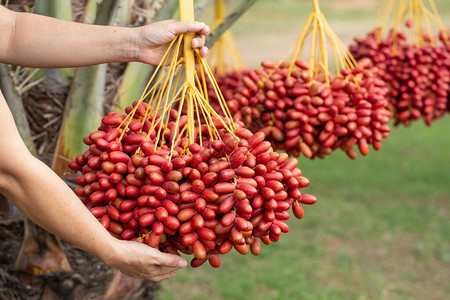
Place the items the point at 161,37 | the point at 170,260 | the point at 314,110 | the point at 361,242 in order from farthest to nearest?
1. the point at 361,242
2. the point at 314,110
3. the point at 161,37
4. the point at 170,260

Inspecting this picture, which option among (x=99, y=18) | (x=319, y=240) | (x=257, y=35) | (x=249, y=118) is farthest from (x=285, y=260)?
(x=257, y=35)

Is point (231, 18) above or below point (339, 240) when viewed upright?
above

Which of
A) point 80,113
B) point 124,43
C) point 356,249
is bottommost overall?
point 356,249

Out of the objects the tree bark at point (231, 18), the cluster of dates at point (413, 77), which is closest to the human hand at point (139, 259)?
the tree bark at point (231, 18)

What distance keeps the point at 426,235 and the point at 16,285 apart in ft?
13.5

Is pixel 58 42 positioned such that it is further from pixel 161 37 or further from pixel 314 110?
pixel 314 110

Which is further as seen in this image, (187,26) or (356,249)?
(356,249)

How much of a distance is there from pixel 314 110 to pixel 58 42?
86 centimetres

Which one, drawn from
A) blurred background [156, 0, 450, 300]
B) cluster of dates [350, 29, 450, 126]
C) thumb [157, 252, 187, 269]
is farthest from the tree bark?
blurred background [156, 0, 450, 300]

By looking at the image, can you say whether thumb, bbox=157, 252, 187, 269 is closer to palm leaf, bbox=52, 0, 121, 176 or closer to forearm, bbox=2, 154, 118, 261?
forearm, bbox=2, 154, 118, 261

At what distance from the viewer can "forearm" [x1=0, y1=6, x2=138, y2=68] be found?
157 centimetres

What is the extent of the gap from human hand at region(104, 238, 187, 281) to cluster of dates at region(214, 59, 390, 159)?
0.70 metres

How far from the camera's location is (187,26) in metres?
1.45

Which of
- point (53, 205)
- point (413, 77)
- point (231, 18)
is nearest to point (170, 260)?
point (53, 205)
